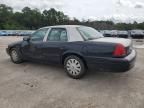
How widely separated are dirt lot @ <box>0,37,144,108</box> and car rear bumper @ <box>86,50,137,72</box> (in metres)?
0.46

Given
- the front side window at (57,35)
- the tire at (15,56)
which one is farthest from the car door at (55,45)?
the tire at (15,56)

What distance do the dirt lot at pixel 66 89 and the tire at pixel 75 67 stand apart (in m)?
0.18

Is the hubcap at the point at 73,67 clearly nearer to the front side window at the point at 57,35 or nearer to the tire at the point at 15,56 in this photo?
the front side window at the point at 57,35

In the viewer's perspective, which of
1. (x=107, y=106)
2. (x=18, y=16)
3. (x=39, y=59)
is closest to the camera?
(x=107, y=106)

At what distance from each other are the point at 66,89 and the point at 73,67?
81cm

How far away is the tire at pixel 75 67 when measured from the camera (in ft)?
16.2

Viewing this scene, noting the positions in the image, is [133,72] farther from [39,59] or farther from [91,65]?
[39,59]

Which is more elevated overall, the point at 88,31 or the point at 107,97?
the point at 88,31

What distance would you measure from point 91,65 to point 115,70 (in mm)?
628

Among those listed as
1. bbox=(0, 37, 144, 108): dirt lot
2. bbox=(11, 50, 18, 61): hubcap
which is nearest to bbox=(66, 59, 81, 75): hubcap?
bbox=(0, 37, 144, 108): dirt lot

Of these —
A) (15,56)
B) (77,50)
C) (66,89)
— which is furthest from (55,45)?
(15,56)

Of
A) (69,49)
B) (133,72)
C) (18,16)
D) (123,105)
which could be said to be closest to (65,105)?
(123,105)

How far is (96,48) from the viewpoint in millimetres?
4613

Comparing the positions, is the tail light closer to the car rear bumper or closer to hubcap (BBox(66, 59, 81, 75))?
the car rear bumper
